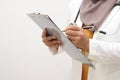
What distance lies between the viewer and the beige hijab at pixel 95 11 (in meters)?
1.01

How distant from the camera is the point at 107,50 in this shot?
0.94 metres

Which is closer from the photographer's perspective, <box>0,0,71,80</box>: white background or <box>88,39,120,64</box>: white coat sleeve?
<box>88,39,120,64</box>: white coat sleeve

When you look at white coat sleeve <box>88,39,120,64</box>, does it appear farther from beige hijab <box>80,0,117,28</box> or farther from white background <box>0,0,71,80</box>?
white background <box>0,0,71,80</box>

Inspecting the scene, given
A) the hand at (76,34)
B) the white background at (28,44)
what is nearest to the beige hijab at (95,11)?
the hand at (76,34)

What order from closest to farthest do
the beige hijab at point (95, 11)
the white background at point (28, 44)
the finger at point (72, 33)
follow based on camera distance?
1. the finger at point (72, 33)
2. the beige hijab at point (95, 11)
3. the white background at point (28, 44)

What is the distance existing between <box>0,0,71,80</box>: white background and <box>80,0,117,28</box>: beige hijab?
0.41 metres

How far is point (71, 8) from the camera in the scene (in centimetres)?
124

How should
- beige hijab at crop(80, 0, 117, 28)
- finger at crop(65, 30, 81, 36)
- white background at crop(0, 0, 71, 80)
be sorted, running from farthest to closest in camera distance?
white background at crop(0, 0, 71, 80)
beige hijab at crop(80, 0, 117, 28)
finger at crop(65, 30, 81, 36)

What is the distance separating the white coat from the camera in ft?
3.08

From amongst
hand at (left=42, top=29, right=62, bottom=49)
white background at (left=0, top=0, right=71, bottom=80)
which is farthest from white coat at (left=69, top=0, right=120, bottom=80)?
white background at (left=0, top=0, right=71, bottom=80)

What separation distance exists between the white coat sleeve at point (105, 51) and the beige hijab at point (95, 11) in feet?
0.34

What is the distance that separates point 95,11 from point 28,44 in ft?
2.17

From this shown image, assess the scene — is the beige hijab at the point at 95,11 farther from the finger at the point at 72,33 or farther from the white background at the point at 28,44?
the white background at the point at 28,44

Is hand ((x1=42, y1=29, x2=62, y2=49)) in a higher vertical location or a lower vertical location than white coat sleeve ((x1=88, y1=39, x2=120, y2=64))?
higher
